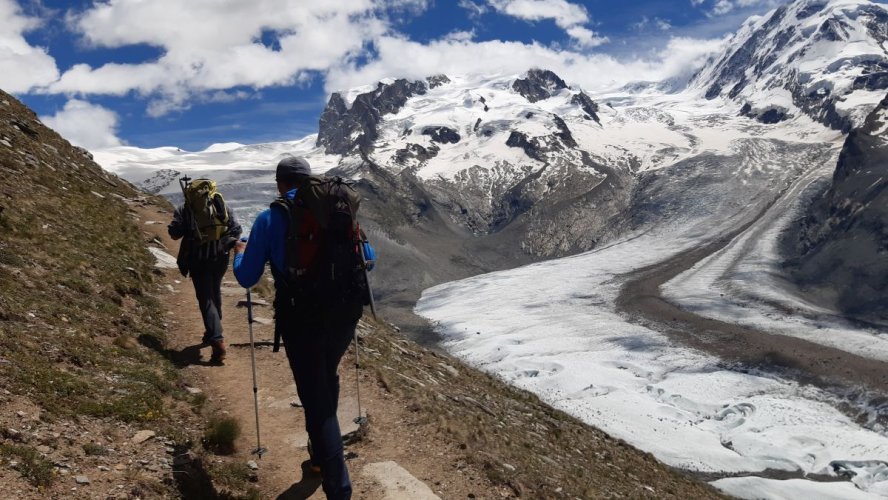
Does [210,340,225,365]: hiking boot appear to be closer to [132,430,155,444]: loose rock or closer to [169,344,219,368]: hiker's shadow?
[169,344,219,368]: hiker's shadow

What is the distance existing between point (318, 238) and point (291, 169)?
85 cm

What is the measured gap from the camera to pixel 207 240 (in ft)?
33.8

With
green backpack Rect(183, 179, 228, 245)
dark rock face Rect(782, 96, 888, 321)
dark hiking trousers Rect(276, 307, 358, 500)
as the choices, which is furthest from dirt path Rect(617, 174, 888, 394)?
dark hiking trousers Rect(276, 307, 358, 500)

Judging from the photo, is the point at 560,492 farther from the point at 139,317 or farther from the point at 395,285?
the point at 395,285

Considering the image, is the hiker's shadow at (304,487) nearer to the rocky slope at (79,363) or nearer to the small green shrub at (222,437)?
the small green shrub at (222,437)

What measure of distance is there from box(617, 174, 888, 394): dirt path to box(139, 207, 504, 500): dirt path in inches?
2922

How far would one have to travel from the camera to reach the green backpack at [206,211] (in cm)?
1017

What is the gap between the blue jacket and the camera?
18.9 feet

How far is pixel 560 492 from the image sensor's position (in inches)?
348

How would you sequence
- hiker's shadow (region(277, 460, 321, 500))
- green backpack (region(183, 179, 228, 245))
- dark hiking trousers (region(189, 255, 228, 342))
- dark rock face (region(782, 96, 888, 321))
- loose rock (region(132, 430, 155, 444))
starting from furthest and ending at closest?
1. dark rock face (region(782, 96, 888, 321))
2. dark hiking trousers (region(189, 255, 228, 342))
3. green backpack (region(183, 179, 228, 245))
4. loose rock (region(132, 430, 155, 444))
5. hiker's shadow (region(277, 460, 321, 500))

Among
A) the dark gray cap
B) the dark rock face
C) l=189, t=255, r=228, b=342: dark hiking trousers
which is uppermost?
the dark gray cap

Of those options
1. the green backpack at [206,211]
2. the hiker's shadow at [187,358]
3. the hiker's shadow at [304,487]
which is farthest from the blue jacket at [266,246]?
the hiker's shadow at [187,358]

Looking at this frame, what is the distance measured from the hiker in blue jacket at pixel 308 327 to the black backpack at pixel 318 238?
0.06 meters

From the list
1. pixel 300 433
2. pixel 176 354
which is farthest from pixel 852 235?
pixel 300 433
